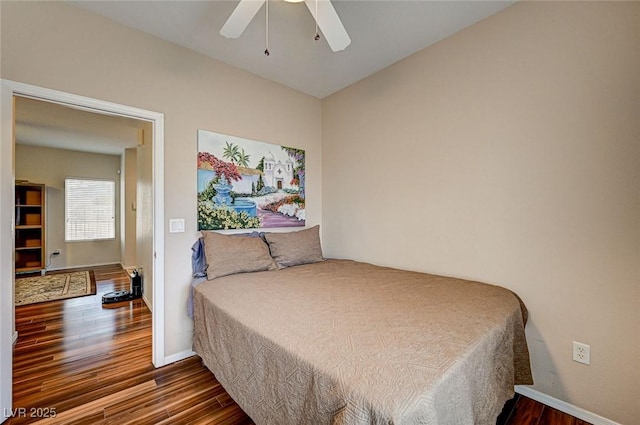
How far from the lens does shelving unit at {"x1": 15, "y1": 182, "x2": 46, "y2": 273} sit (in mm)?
4980

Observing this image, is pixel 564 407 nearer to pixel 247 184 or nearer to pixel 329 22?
pixel 329 22

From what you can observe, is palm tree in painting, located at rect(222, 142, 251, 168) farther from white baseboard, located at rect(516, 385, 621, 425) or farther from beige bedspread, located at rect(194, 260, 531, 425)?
white baseboard, located at rect(516, 385, 621, 425)

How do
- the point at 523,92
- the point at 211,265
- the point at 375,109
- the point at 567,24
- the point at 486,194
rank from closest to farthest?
the point at 567,24 → the point at 523,92 → the point at 486,194 → the point at 211,265 → the point at 375,109

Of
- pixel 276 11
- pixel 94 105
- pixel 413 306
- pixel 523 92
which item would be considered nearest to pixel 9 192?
pixel 94 105

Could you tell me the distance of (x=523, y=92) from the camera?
5.91 feet

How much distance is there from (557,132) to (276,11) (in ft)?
6.72

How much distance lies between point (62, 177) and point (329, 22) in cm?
683

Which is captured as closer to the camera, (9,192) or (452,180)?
(9,192)

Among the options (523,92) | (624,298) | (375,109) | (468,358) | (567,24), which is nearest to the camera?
(468,358)

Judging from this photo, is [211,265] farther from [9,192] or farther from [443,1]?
[443,1]

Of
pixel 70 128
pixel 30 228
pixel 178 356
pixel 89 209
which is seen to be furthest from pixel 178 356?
pixel 89 209

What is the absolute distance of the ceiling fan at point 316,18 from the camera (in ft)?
4.70

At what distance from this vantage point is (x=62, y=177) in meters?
5.57

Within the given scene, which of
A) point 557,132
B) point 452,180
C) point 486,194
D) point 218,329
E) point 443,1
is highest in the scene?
point 443,1
